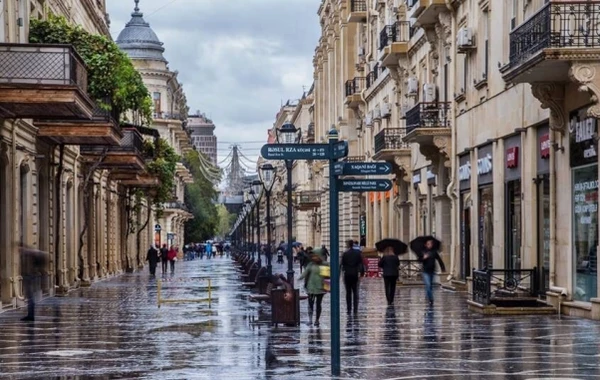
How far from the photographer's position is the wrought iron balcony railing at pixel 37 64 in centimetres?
2652

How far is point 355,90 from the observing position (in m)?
65.2

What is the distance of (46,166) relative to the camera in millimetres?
37125

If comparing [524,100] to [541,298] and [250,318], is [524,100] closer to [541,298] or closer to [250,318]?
[541,298]

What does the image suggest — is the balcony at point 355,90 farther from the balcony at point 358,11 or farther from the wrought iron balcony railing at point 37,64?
the wrought iron balcony railing at point 37,64

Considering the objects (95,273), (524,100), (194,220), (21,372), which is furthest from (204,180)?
(21,372)

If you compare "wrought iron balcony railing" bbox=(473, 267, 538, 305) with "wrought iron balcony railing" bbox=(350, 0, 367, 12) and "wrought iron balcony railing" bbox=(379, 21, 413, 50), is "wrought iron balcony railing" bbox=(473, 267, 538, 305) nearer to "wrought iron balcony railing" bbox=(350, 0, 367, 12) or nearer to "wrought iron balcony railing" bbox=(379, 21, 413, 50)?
"wrought iron balcony railing" bbox=(379, 21, 413, 50)

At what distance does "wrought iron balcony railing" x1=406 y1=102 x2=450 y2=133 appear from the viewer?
126ft

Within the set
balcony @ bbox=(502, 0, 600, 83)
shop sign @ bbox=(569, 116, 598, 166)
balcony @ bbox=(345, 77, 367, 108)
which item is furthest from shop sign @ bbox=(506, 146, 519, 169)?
balcony @ bbox=(345, 77, 367, 108)

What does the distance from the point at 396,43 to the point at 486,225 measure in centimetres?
1493

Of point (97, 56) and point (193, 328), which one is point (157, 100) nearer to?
point (97, 56)

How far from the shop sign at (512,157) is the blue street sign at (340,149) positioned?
15728 millimetres

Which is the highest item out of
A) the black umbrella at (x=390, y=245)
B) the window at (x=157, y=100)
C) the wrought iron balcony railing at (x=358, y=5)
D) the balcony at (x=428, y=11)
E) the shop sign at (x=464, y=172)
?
the wrought iron balcony railing at (x=358, y=5)

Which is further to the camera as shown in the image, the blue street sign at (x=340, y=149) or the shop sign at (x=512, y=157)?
the shop sign at (x=512, y=157)

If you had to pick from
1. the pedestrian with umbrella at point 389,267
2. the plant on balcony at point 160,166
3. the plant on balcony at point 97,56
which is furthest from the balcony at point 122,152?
the pedestrian with umbrella at point 389,267
